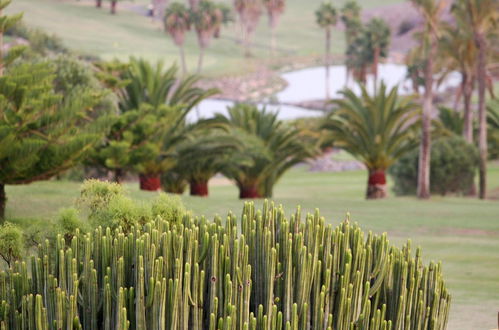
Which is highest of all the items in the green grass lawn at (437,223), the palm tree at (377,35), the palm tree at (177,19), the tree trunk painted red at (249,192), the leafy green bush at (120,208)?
the palm tree at (177,19)

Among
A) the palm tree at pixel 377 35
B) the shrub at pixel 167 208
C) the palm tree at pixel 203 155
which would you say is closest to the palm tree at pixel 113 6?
the palm tree at pixel 377 35

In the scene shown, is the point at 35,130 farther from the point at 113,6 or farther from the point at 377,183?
the point at 113,6

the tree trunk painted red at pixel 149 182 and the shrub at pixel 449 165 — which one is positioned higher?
the shrub at pixel 449 165

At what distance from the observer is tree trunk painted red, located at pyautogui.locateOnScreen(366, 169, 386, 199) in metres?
33.2

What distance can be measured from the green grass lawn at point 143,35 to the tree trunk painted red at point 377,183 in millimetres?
68736

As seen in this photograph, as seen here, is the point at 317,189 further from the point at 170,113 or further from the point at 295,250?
the point at 295,250

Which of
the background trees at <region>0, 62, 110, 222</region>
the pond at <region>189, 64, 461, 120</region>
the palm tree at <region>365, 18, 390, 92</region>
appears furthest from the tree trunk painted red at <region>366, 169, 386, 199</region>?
the pond at <region>189, 64, 461, 120</region>

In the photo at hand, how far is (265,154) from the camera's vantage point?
2933cm

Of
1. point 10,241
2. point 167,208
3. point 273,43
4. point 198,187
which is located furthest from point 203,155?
point 273,43

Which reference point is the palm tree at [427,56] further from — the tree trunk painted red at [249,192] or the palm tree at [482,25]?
the tree trunk painted red at [249,192]

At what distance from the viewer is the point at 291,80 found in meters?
108

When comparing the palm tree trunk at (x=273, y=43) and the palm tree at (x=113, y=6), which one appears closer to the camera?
the palm tree trunk at (x=273, y=43)

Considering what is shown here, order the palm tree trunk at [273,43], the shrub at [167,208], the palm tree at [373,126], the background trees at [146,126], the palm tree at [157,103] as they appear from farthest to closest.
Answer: the palm tree trunk at [273,43], the palm tree at [373,126], the palm tree at [157,103], the background trees at [146,126], the shrub at [167,208]

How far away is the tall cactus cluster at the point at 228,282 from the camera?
943 cm
